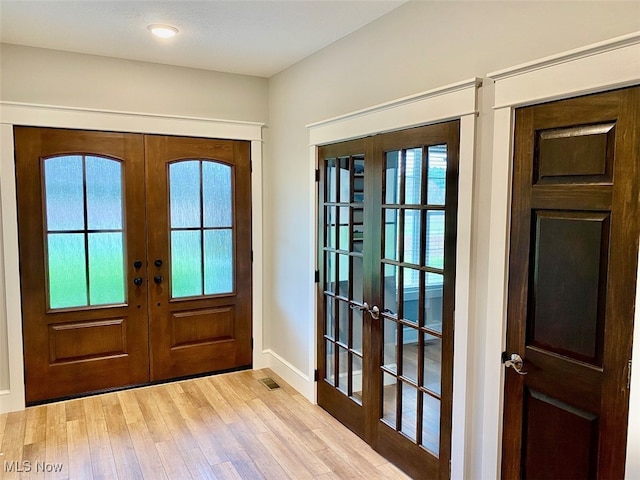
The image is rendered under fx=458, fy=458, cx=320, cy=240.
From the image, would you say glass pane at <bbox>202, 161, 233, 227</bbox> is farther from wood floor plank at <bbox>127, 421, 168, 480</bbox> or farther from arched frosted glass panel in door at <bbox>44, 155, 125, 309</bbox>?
wood floor plank at <bbox>127, 421, 168, 480</bbox>

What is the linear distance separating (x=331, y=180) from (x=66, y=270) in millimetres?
2142

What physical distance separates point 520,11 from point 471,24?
0.27 metres

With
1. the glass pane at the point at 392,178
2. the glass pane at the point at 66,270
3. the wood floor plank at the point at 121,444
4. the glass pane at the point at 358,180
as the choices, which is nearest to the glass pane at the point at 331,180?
the glass pane at the point at 358,180

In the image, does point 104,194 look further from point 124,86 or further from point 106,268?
point 124,86

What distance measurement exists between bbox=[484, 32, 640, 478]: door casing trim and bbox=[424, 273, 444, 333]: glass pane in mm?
320

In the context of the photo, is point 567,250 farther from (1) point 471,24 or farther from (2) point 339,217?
(2) point 339,217

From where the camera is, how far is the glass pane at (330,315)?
335cm

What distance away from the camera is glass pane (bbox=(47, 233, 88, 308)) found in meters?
3.46

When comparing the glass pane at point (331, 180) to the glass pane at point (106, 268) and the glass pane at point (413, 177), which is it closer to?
the glass pane at point (413, 177)

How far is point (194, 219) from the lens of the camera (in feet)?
12.9

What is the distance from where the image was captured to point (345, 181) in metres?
3.13

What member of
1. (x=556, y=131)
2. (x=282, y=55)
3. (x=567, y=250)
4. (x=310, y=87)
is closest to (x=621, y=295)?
(x=567, y=250)

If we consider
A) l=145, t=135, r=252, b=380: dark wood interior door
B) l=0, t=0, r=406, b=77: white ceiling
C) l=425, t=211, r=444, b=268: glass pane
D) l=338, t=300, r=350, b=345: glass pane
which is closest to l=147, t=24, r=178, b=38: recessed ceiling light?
l=0, t=0, r=406, b=77: white ceiling

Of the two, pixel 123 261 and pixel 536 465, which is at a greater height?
pixel 123 261
